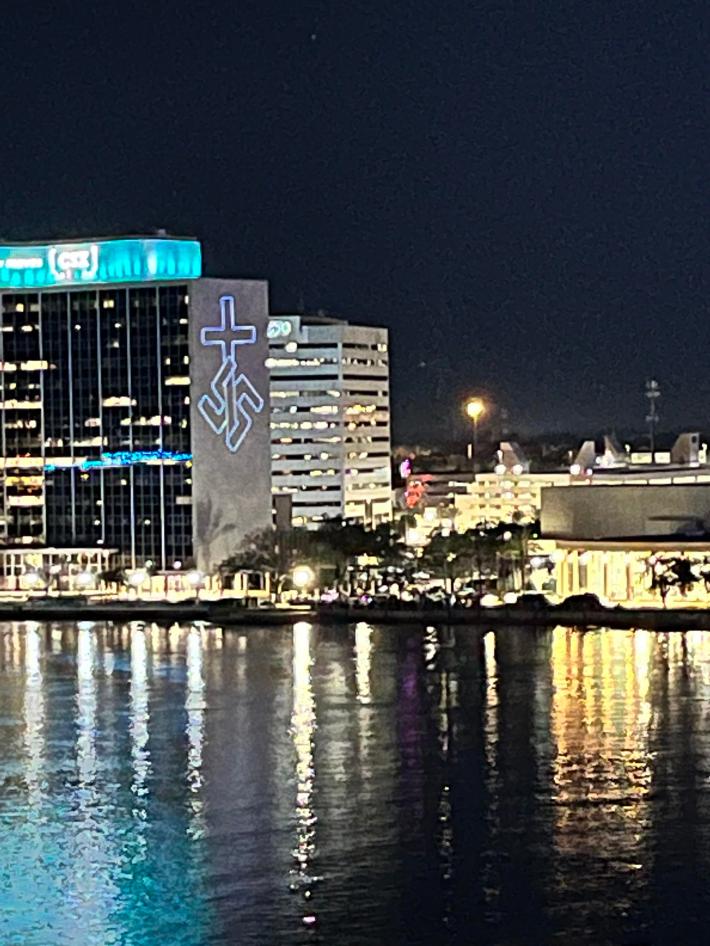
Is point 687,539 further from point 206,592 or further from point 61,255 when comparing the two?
point 61,255

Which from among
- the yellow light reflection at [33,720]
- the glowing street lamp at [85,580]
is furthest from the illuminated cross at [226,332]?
the yellow light reflection at [33,720]

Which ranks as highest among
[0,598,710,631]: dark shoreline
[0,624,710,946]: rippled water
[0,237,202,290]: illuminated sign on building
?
[0,237,202,290]: illuminated sign on building

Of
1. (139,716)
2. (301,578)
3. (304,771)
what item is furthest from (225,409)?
(304,771)

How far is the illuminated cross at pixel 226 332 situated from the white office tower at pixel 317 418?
6.87 meters

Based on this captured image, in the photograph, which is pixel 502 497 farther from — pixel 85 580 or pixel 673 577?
pixel 673 577

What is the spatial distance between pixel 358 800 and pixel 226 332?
14.7 metres

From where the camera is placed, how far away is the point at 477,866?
32.2 feet

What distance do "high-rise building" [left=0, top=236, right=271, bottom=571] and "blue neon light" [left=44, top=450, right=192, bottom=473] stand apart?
0.05 ft

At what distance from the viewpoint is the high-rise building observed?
2555cm

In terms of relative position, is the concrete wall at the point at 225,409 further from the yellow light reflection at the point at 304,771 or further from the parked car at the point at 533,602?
the yellow light reflection at the point at 304,771

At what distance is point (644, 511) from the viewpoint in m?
23.3

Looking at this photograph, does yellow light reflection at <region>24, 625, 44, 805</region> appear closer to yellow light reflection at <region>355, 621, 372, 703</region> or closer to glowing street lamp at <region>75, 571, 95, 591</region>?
yellow light reflection at <region>355, 621, 372, 703</region>

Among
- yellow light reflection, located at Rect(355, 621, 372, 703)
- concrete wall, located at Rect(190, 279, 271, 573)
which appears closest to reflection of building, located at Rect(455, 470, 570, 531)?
concrete wall, located at Rect(190, 279, 271, 573)

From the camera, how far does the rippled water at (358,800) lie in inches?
357
